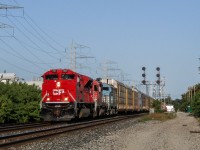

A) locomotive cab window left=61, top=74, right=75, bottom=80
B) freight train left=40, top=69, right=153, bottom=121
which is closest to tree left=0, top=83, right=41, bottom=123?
freight train left=40, top=69, right=153, bottom=121

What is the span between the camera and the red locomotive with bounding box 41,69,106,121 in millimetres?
27469

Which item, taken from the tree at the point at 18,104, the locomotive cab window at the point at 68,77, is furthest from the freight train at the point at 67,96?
the tree at the point at 18,104

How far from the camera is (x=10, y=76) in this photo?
92500 mm

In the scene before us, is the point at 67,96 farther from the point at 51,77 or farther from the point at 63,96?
the point at 51,77

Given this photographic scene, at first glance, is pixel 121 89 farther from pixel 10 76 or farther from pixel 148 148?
pixel 10 76

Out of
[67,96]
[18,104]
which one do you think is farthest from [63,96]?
[18,104]

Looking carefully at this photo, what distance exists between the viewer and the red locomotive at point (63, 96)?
27469 mm

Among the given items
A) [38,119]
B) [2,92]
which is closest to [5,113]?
[2,92]

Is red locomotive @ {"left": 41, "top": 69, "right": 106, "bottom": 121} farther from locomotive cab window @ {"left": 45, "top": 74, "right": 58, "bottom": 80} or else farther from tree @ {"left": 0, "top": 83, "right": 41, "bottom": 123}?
tree @ {"left": 0, "top": 83, "right": 41, "bottom": 123}

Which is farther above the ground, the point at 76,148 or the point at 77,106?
the point at 77,106

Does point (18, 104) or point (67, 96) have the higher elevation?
point (67, 96)

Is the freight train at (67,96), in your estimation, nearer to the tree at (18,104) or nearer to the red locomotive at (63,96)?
the red locomotive at (63,96)

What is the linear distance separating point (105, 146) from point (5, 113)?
718 inches

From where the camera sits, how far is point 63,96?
28500 mm
